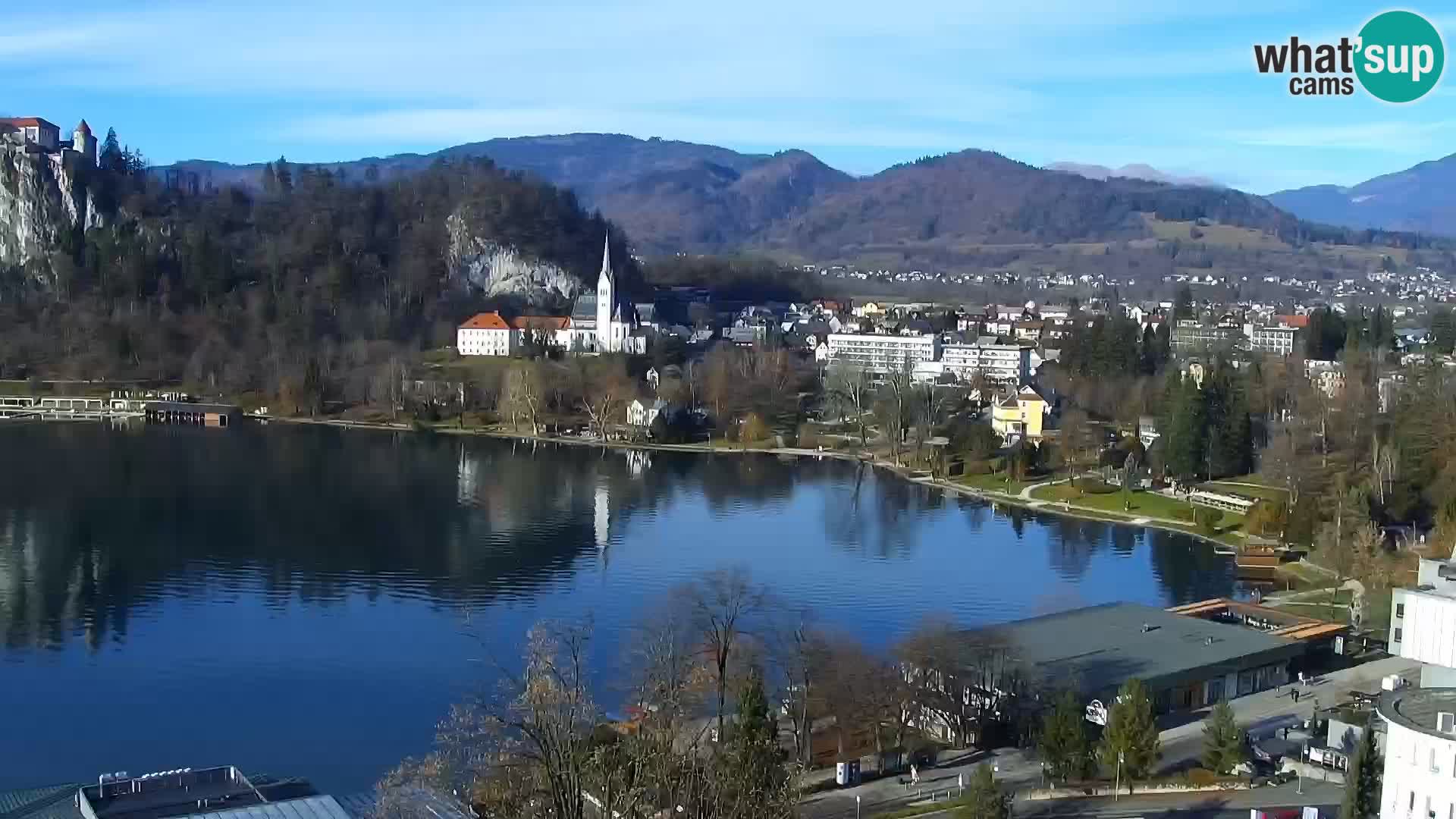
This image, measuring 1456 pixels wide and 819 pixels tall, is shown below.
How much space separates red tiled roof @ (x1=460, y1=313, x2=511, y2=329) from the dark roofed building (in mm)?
21213

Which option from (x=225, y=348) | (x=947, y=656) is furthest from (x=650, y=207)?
(x=947, y=656)

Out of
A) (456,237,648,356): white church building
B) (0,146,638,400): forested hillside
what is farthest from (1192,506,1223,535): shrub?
(456,237,648,356): white church building

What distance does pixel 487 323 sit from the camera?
99.3ft

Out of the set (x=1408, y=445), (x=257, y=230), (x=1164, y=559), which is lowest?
(x=1164, y=559)

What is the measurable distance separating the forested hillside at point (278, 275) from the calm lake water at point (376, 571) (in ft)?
22.1

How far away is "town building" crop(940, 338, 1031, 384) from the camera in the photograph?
→ 28969 mm

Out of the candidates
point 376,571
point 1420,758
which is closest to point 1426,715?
point 1420,758

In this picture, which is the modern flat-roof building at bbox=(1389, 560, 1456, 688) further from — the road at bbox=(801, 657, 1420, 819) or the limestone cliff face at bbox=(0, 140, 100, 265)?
the limestone cliff face at bbox=(0, 140, 100, 265)

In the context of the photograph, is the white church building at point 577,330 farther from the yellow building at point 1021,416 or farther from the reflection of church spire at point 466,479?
the yellow building at point 1021,416

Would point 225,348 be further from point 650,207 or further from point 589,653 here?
point 650,207

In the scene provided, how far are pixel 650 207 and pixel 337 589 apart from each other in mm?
99348

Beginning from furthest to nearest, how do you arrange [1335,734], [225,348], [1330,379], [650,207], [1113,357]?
[650,207] < [225,348] < [1113,357] < [1330,379] < [1335,734]

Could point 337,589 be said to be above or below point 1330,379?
below

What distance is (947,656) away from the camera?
8328 millimetres
